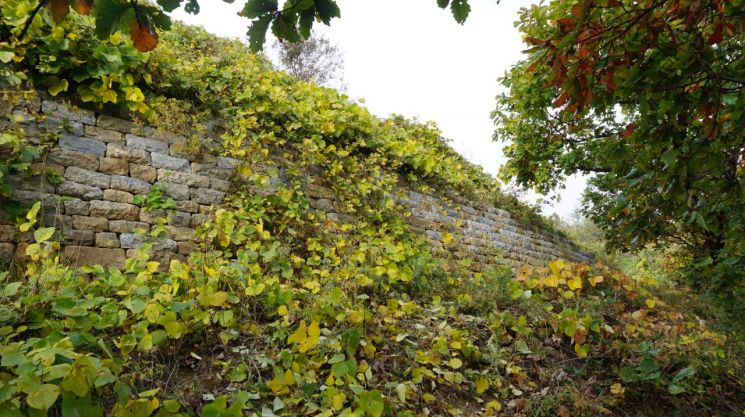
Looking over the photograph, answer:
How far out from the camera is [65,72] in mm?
3121

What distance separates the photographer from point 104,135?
10.7 feet

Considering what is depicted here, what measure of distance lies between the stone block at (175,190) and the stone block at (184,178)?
4 centimetres

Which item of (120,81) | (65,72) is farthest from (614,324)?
(65,72)

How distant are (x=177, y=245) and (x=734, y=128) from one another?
3781 mm

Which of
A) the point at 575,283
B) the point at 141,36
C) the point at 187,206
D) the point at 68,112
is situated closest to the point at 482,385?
the point at 575,283

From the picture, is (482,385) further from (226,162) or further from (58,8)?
(226,162)

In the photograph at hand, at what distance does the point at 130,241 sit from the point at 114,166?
2.24 feet

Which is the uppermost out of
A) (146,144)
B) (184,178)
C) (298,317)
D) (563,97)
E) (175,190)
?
(563,97)

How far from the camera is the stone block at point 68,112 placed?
9.91ft

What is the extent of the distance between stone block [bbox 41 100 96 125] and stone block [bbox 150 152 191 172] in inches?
21.3

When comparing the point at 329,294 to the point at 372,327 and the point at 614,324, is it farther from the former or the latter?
the point at 614,324

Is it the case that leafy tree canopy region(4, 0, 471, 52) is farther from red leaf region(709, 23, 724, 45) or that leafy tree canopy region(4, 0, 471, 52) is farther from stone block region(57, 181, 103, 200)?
stone block region(57, 181, 103, 200)

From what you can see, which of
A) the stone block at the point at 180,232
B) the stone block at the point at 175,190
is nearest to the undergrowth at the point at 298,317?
the stone block at the point at 180,232

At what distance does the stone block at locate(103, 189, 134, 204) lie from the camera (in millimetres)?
3123
